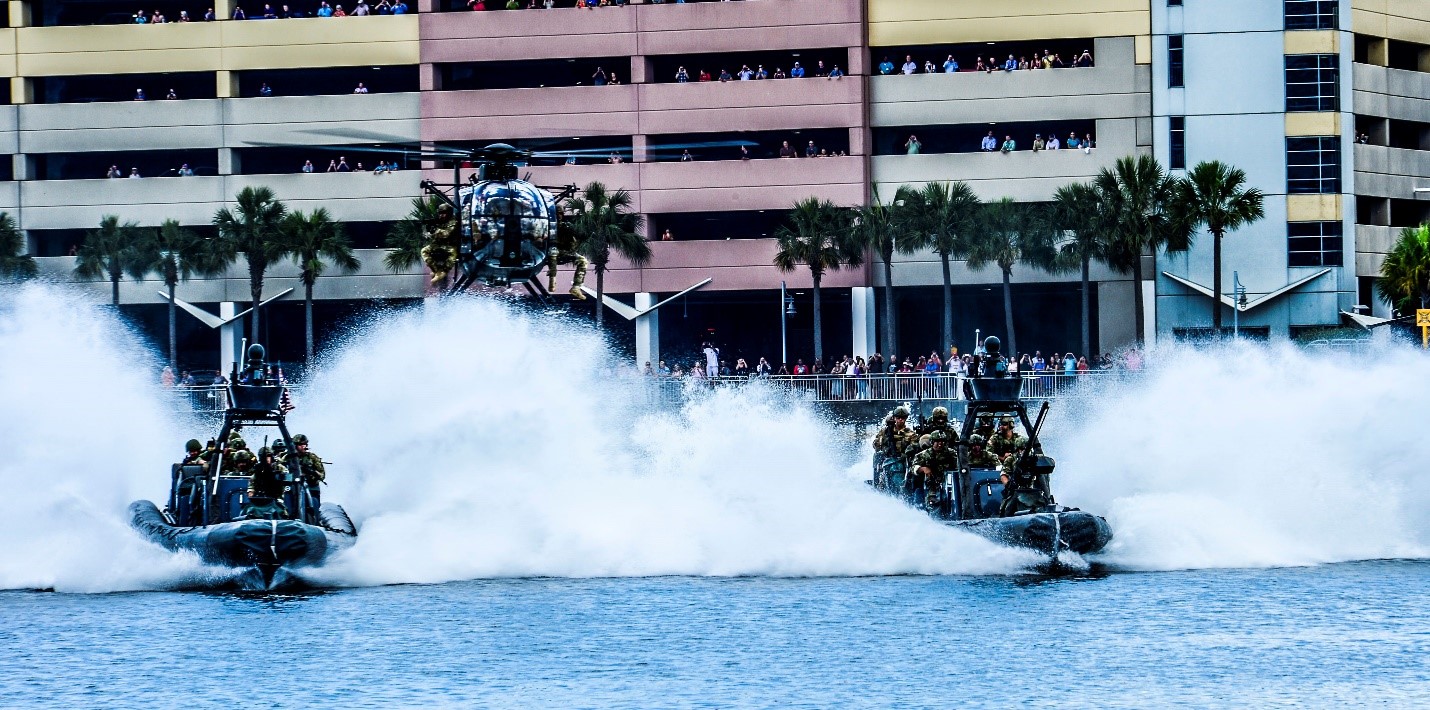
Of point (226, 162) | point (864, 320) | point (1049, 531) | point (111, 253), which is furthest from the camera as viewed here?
point (226, 162)

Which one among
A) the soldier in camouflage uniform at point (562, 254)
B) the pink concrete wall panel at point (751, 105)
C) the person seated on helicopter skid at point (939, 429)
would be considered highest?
the pink concrete wall panel at point (751, 105)

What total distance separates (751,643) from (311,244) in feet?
201

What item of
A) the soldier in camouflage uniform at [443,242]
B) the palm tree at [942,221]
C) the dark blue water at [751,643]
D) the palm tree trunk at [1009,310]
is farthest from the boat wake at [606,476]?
the palm tree at [942,221]

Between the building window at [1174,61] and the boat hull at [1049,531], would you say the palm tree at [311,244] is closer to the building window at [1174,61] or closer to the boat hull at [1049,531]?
the building window at [1174,61]

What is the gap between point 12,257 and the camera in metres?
90.6

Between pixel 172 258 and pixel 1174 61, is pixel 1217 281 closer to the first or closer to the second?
pixel 1174 61

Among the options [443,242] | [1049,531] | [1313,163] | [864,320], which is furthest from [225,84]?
[1049,531]

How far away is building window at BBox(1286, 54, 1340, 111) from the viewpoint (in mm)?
87875

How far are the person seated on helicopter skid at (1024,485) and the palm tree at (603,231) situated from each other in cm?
4991

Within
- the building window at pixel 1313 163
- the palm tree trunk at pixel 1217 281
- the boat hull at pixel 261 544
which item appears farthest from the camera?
the building window at pixel 1313 163

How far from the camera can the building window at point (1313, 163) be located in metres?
88.3

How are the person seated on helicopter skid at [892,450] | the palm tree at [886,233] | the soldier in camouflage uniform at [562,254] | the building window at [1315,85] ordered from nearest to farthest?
the person seated on helicopter skid at [892,450] → the soldier in camouflage uniform at [562,254] → the palm tree at [886,233] → the building window at [1315,85]

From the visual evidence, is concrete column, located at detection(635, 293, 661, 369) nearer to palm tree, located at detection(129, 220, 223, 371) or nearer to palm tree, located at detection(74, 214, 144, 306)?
palm tree, located at detection(129, 220, 223, 371)

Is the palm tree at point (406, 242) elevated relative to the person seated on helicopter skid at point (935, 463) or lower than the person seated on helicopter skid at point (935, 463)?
elevated
